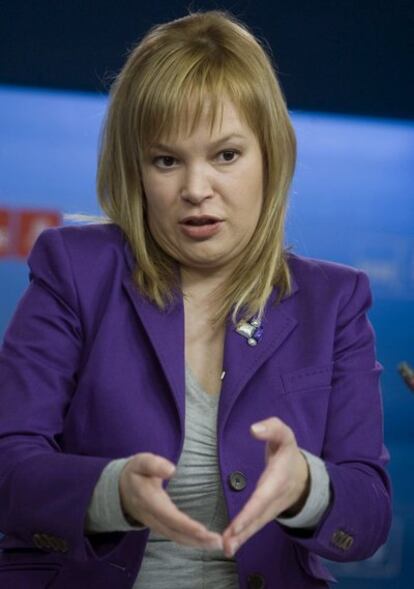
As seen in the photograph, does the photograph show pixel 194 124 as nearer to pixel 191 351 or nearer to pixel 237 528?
pixel 191 351

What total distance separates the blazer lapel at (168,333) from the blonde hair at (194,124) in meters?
0.01

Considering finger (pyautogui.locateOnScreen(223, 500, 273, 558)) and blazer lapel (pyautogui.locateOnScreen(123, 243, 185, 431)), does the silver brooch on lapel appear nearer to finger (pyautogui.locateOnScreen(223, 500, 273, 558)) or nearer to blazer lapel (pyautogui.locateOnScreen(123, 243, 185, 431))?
blazer lapel (pyautogui.locateOnScreen(123, 243, 185, 431))

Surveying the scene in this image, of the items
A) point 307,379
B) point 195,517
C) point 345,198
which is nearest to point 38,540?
point 195,517

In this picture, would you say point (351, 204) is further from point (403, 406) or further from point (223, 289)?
point (223, 289)

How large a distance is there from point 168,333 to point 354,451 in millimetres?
301

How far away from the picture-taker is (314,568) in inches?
68.0

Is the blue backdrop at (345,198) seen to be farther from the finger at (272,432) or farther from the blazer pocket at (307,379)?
the finger at (272,432)

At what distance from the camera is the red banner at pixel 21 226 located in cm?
370

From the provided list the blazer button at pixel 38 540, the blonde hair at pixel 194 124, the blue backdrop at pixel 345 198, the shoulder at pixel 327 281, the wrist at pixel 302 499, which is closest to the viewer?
the wrist at pixel 302 499

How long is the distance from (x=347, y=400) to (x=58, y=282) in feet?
1.42

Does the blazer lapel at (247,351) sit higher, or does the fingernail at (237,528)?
the blazer lapel at (247,351)

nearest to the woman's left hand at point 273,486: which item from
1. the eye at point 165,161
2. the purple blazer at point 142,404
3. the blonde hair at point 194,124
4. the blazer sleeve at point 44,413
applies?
the purple blazer at point 142,404

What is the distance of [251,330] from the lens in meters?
1.77

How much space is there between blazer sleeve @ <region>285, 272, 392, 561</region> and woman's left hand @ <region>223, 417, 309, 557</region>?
9cm
